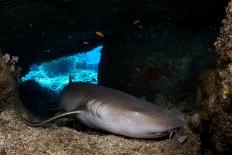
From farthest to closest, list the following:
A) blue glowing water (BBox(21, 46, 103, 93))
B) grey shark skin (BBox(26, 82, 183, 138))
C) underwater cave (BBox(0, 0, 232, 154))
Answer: blue glowing water (BBox(21, 46, 103, 93))
underwater cave (BBox(0, 0, 232, 154))
grey shark skin (BBox(26, 82, 183, 138))

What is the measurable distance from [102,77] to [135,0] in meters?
4.47

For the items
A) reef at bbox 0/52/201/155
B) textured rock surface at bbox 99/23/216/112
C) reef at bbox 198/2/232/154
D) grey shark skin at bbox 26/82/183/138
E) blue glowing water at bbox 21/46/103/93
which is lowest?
blue glowing water at bbox 21/46/103/93

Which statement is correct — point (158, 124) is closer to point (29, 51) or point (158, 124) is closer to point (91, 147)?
point (91, 147)

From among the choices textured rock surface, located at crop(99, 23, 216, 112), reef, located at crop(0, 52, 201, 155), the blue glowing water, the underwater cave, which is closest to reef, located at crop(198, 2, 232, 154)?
reef, located at crop(0, 52, 201, 155)

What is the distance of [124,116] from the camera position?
3.60 metres

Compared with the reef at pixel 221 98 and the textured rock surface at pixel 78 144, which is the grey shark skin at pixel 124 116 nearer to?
the textured rock surface at pixel 78 144

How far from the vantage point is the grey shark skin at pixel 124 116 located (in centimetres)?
345

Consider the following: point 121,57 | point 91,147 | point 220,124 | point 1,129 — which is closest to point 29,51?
point 121,57

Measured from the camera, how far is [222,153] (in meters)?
2.87

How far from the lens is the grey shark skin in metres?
3.45

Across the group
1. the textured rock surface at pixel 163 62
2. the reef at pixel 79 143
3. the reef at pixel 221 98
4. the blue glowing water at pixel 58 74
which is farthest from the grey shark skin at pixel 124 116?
the blue glowing water at pixel 58 74

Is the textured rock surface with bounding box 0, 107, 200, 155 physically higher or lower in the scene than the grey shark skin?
lower

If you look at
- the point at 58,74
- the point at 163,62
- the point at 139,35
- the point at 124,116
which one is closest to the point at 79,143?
the point at 124,116

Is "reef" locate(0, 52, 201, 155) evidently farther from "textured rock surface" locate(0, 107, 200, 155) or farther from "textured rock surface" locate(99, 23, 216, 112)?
"textured rock surface" locate(99, 23, 216, 112)
